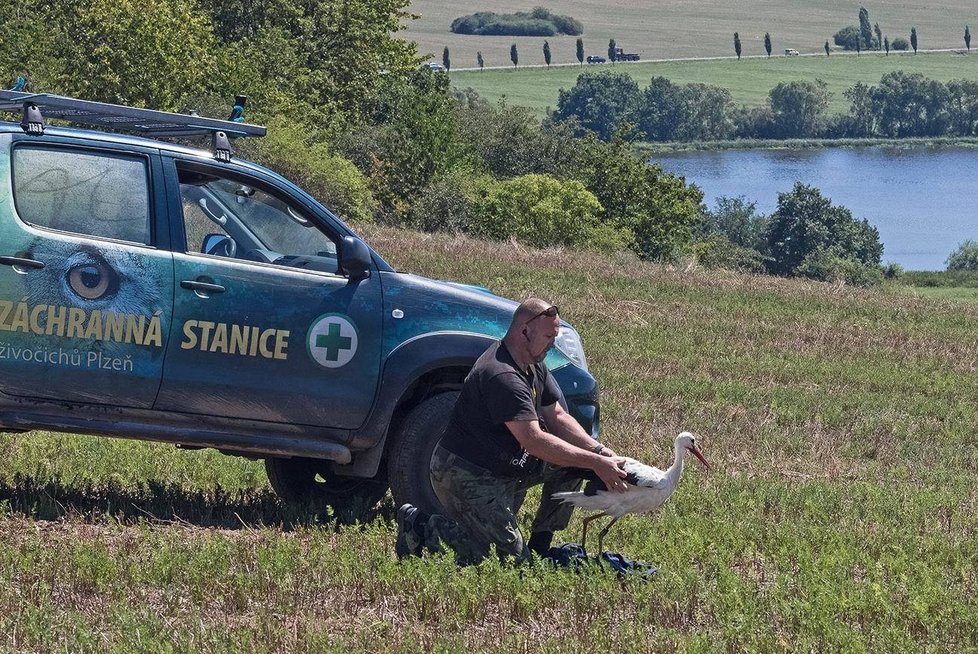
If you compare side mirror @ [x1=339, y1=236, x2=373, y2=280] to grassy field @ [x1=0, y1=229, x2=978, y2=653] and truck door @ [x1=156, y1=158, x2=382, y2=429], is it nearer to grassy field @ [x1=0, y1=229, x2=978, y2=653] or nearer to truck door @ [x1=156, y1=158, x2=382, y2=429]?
truck door @ [x1=156, y1=158, x2=382, y2=429]

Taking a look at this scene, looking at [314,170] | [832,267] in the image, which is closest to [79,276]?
[314,170]

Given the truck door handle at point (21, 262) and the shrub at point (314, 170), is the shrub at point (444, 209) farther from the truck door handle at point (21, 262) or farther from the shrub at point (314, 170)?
the truck door handle at point (21, 262)

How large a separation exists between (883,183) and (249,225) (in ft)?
485

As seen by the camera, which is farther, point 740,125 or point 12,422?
point 740,125

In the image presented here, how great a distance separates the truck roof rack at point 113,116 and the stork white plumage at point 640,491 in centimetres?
275

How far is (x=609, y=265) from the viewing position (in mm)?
29938

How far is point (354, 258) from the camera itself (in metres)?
7.93

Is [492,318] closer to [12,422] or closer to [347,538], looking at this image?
[347,538]

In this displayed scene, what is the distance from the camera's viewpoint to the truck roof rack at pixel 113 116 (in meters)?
8.00

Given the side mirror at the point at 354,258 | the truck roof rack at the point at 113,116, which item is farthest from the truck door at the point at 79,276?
the side mirror at the point at 354,258

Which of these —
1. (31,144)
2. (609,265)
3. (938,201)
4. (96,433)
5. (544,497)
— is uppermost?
(31,144)

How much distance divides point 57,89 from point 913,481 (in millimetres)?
45964

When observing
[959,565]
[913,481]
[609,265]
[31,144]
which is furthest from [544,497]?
[609,265]

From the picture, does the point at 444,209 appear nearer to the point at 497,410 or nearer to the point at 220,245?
the point at 220,245
